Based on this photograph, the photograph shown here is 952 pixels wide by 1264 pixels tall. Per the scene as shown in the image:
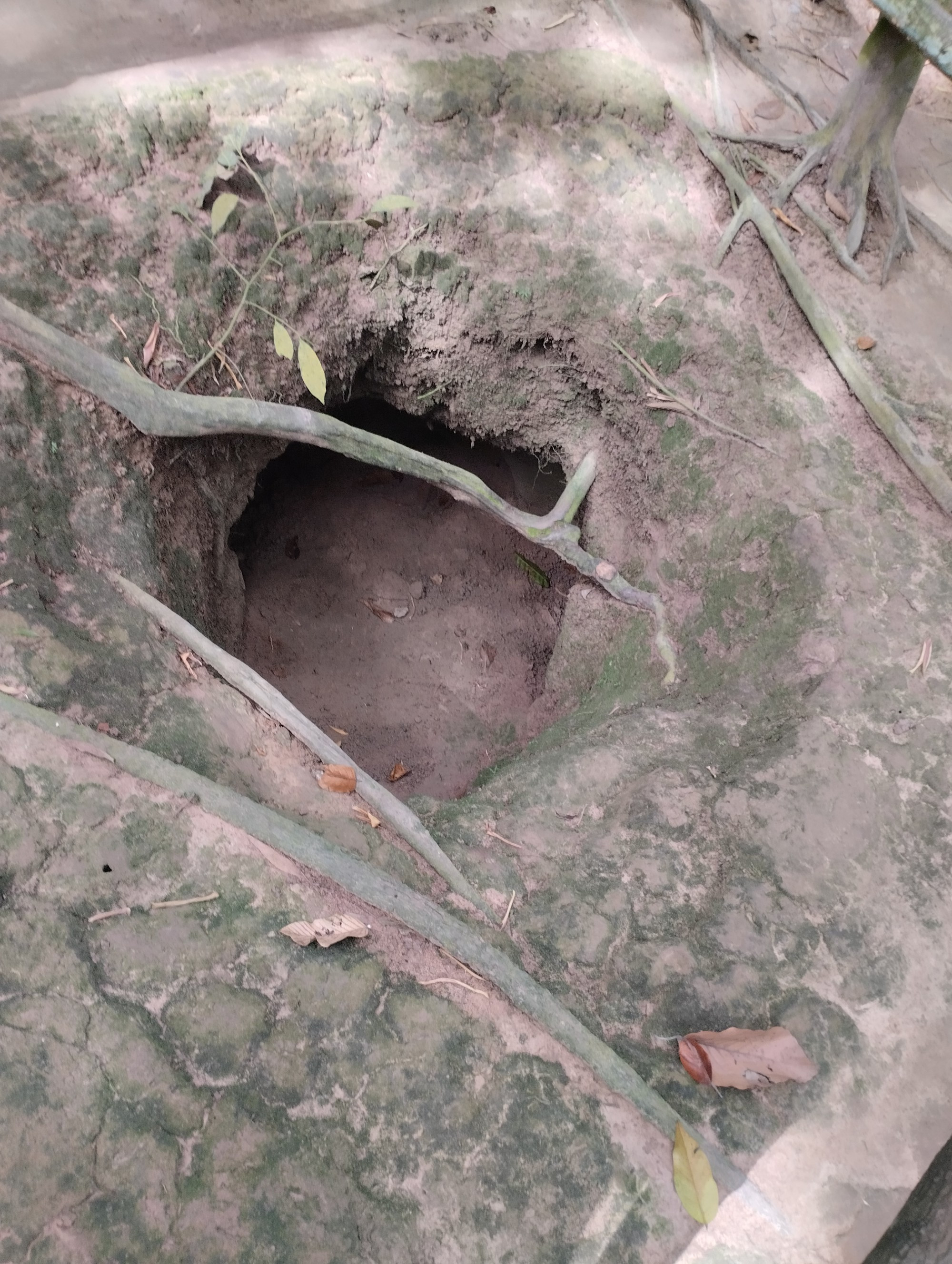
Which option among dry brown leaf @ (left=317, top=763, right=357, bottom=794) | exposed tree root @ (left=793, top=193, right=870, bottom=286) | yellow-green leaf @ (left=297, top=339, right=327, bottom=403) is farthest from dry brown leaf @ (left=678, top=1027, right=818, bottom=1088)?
exposed tree root @ (left=793, top=193, right=870, bottom=286)

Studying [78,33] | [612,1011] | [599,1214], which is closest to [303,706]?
[612,1011]

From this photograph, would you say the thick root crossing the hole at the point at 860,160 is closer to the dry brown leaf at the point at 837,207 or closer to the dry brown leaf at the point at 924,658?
the dry brown leaf at the point at 837,207

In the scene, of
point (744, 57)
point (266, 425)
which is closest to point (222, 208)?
point (266, 425)

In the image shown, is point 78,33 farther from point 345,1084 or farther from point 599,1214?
point 599,1214

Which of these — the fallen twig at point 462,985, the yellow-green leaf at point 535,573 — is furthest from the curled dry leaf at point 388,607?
the fallen twig at point 462,985

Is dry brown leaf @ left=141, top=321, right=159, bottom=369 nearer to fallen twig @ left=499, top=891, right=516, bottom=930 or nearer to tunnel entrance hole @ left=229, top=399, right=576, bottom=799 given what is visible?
tunnel entrance hole @ left=229, top=399, right=576, bottom=799

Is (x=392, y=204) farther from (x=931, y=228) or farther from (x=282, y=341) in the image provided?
(x=931, y=228)
